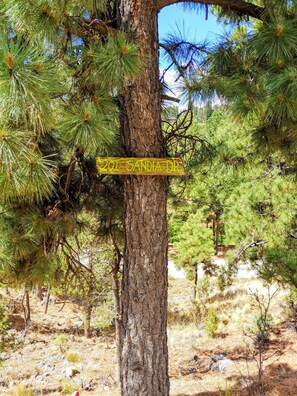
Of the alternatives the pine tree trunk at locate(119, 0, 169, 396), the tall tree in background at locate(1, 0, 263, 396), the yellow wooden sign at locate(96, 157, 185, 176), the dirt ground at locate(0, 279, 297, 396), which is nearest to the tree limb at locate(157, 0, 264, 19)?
the tall tree in background at locate(1, 0, 263, 396)

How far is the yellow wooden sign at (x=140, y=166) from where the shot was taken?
243 cm

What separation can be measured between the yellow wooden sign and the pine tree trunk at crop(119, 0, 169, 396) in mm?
82

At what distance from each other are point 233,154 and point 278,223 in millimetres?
2061

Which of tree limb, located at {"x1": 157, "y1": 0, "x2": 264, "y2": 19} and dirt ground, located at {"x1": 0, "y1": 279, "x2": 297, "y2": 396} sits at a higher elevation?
tree limb, located at {"x1": 157, "y1": 0, "x2": 264, "y2": 19}

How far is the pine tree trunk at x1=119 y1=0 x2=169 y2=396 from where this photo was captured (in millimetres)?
2576

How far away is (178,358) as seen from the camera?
791 cm

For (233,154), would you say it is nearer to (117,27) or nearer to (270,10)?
(270,10)

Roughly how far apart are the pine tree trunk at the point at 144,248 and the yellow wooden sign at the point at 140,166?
82 millimetres

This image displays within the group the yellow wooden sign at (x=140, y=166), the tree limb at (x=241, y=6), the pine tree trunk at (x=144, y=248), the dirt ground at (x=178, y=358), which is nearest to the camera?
the yellow wooden sign at (x=140, y=166)

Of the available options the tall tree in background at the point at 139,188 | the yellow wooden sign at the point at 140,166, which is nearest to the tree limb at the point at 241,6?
the tall tree in background at the point at 139,188

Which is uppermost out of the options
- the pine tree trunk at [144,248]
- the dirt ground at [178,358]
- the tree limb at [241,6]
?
the tree limb at [241,6]

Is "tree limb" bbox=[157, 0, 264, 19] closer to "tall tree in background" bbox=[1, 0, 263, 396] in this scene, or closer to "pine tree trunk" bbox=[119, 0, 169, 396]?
"tall tree in background" bbox=[1, 0, 263, 396]

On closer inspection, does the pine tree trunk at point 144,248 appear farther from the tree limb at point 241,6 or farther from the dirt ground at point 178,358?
the dirt ground at point 178,358

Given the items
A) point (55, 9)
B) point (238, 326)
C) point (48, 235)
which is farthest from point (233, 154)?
point (238, 326)
